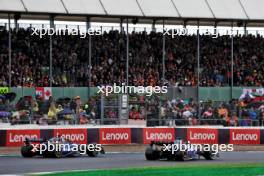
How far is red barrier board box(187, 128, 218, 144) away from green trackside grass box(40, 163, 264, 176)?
30.0 feet

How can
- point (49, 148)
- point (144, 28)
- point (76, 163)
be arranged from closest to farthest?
point (76, 163), point (49, 148), point (144, 28)

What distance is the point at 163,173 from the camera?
62.7 ft

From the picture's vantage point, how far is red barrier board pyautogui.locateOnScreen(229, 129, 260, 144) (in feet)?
103

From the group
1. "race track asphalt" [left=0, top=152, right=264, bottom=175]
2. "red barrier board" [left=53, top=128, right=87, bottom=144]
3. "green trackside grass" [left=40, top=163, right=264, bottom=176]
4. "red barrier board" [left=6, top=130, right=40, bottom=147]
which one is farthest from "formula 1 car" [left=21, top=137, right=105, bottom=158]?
"green trackside grass" [left=40, top=163, right=264, bottom=176]

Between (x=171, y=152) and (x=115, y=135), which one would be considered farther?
(x=115, y=135)

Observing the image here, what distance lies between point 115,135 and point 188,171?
34.0 ft

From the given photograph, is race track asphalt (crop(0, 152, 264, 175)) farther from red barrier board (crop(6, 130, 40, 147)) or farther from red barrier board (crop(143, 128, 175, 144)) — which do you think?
red barrier board (crop(143, 128, 175, 144))

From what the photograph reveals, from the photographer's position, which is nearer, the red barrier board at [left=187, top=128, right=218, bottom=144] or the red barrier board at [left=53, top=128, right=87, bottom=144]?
the red barrier board at [left=53, top=128, right=87, bottom=144]

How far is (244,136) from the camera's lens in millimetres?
31734

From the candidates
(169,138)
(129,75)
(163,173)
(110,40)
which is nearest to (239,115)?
(169,138)

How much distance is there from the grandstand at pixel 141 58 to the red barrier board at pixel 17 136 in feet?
2.31

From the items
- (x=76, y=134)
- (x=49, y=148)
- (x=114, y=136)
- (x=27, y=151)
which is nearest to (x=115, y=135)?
(x=114, y=136)

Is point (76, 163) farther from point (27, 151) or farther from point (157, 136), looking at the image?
point (157, 136)

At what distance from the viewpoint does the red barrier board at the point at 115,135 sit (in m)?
29.9
